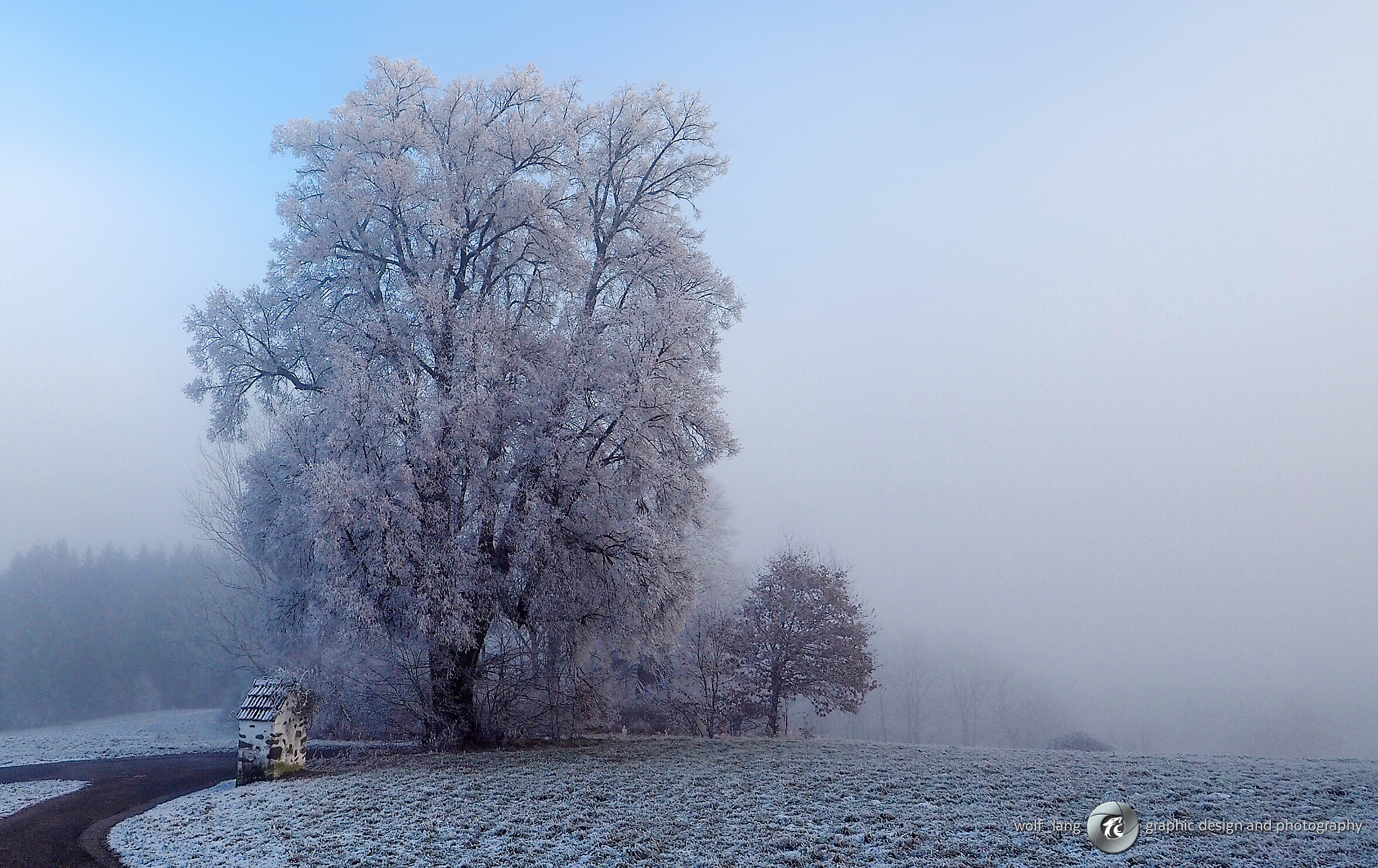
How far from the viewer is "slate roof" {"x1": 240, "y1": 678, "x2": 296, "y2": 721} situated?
1299 centimetres

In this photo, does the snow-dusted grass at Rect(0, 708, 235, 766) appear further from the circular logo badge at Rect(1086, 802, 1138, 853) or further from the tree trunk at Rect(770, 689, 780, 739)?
the circular logo badge at Rect(1086, 802, 1138, 853)

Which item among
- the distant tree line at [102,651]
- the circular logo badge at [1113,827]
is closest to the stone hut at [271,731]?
the circular logo badge at [1113,827]

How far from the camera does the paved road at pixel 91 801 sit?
9266mm

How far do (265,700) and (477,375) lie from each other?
269 inches

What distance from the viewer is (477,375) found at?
48.9ft

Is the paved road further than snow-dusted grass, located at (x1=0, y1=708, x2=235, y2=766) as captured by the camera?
No

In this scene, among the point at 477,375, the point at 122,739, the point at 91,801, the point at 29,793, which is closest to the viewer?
the point at 91,801

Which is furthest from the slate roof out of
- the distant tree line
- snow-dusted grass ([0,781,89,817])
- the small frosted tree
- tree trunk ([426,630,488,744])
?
the distant tree line

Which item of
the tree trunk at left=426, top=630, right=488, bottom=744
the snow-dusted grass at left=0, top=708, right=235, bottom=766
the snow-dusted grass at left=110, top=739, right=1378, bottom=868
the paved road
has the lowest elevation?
the snow-dusted grass at left=0, top=708, right=235, bottom=766

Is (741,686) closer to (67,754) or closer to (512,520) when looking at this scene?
(512,520)

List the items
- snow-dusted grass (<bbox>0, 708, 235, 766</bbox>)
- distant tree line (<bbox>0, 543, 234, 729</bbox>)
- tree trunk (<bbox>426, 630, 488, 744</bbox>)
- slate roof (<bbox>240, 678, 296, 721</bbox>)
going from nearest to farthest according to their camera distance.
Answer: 1. slate roof (<bbox>240, 678, 296, 721</bbox>)
2. tree trunk (<bbox>426, 630, 488, 744</bbox>)
3. snow-dusted grass (<bbox>0, 708, 235, 766</bbox>)
4. distant tree line (<bbox>0, 543, 234, 729</bbox>)

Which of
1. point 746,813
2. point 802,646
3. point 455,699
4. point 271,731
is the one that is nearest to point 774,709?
point 802,646

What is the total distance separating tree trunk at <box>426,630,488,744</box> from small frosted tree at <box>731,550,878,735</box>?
8930 mm

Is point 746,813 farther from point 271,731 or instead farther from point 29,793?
point 29,793
